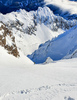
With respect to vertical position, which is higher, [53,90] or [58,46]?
[58,46]

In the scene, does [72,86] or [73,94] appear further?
[72,86]

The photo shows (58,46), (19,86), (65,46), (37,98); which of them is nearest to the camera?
(37,98)

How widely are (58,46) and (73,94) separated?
3130 inches

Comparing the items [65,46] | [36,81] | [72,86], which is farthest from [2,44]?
[65,46]

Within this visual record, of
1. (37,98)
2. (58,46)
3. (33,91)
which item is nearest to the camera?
(37,98)

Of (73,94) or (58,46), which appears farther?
(58,46)

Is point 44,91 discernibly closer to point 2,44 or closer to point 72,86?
point 72,86

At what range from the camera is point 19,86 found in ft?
46.8

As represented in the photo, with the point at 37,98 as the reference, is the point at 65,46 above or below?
above

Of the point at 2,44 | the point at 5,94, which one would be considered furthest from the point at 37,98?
the point at 2,44

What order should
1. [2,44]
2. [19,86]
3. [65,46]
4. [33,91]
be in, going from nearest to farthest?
[33,91] → [19,86] → [2,44] → [65,46]

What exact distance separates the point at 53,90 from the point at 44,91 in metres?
0.91

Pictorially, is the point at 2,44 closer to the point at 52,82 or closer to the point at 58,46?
the point at 52,82

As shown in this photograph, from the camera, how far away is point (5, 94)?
41.3ft
